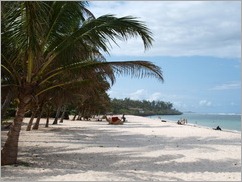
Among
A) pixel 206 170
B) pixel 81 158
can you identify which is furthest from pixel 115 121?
pixel 206 170

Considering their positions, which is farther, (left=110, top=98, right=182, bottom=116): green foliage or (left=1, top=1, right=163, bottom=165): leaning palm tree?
(left=110, top=98, right=182, bottom=116): green foliage


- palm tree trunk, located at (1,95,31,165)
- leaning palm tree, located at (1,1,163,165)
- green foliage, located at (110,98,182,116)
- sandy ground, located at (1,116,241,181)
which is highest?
green foliage, located at (110,98,182,116)

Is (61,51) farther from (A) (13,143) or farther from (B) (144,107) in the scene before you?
(B) (144,107)

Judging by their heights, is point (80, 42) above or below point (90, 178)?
above

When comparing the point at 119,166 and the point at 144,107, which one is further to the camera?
the point at 144,107

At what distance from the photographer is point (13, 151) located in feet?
25.8

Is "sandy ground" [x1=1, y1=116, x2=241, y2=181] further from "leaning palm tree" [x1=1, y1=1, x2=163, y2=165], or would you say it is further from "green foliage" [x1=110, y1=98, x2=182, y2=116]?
"green foliage" [x1=110, y1=98, x2=182, y2=116]

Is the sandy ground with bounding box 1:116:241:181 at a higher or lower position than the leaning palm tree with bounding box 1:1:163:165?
lower

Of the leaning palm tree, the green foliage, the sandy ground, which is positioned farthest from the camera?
the green foliage

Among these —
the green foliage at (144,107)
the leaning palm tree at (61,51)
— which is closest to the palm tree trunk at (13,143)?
the leaning palm tree at (61,51)

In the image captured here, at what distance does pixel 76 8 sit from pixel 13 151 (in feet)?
11.4

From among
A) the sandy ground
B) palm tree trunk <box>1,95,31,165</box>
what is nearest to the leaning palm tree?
palm tree trunk <box>1,95,31,165</box>

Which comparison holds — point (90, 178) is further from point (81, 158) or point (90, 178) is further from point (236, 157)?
point (236, 157)

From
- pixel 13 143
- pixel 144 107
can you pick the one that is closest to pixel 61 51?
pixel 13 143
